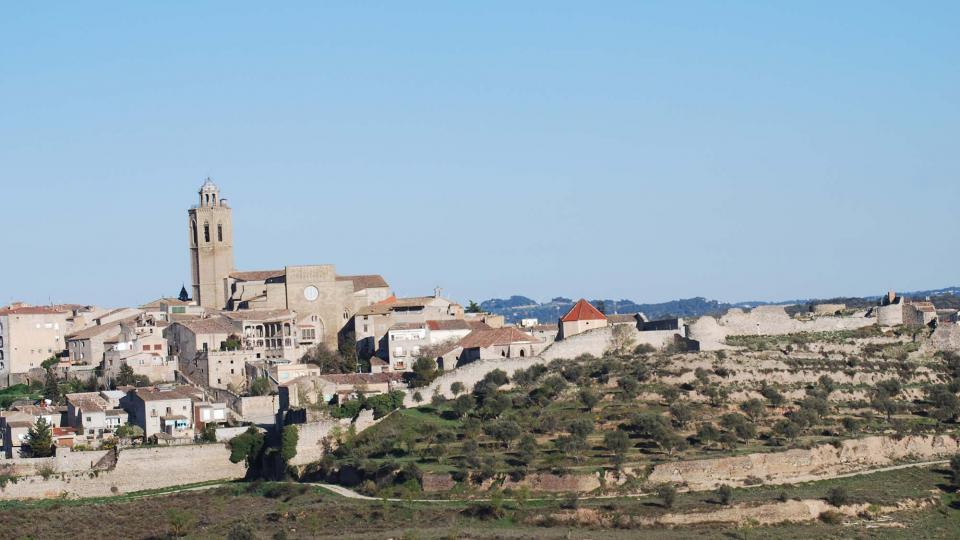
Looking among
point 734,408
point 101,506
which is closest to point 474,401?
point 734,408

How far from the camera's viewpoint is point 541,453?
57.9 m

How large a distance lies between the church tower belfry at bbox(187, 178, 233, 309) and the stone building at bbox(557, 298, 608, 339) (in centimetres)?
1953

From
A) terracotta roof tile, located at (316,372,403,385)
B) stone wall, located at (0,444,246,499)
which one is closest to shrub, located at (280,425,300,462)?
stone wall, located at (0,444,246,499)

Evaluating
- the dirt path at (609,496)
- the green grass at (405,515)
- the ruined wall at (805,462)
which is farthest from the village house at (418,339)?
the ruined wall at (805,462)

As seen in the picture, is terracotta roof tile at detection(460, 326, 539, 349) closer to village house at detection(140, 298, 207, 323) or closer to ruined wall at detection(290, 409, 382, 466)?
ruined wall at detection(290, 409, 382, 466)

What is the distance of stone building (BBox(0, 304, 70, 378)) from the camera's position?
75.2 metres

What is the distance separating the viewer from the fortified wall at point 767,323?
70.1 m

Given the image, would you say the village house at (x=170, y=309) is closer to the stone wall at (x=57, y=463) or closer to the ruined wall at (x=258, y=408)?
the ruined wall at (x=258, y=408)

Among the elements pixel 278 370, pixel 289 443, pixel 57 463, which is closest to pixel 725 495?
pixel 289 443

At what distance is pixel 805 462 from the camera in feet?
189

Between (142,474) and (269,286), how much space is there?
1861 cm

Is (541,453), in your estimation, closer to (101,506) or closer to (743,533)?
(743,533)

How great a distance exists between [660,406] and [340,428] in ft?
36.4

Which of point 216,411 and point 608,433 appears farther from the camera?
point 216,411
